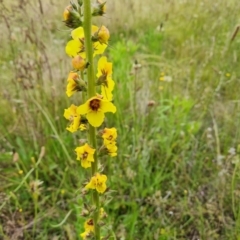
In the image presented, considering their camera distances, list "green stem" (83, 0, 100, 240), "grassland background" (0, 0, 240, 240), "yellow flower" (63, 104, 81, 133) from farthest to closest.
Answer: "grassland background" (0, 0, 240, 240) → "yellow flower" (63, 104, 81, 133) → "green stem" (83, 0, 100, 240)

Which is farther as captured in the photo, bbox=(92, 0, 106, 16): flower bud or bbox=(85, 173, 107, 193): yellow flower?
bbox=(85, 173, 107, 193): yellow flower

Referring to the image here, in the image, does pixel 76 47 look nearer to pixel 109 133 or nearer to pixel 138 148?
pixel 109 133

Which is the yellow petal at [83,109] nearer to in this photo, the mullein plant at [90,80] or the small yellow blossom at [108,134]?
the mullein plant at [90,80]

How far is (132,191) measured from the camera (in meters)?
2.03

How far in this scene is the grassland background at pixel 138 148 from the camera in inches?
73.9

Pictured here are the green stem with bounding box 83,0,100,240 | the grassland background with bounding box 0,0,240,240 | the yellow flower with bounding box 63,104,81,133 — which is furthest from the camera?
the grassland background with bounding box 0,0,240,240

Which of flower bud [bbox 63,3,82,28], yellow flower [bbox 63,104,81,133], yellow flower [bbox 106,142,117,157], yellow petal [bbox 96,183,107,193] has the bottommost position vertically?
yellow petal [bbox 96,183,107,193]

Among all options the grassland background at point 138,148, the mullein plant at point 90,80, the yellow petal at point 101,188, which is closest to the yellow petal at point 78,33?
the mullein plant at point 90,80

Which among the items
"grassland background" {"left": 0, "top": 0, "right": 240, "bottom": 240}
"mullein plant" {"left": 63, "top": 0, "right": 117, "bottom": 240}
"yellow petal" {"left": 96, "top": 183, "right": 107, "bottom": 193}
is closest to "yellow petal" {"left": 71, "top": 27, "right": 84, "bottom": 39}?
"mullein plant" {"left": 63, "top": 0, "right": 117, "bottom": 240}

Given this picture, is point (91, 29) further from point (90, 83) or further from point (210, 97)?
point (210, 97)

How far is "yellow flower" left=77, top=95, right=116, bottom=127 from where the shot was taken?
1.09 metres

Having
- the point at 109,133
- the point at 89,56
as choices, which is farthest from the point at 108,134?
the point at 89,56

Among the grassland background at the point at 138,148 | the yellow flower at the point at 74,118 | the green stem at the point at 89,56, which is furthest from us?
the grassland background at the point at 138,148

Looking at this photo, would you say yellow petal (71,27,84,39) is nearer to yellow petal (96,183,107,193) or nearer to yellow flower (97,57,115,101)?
yellow flower (97,57,115,101)
